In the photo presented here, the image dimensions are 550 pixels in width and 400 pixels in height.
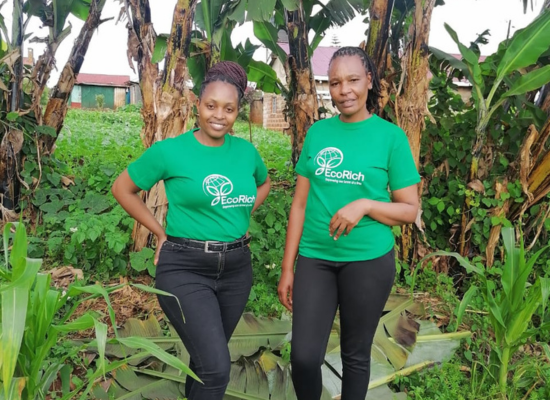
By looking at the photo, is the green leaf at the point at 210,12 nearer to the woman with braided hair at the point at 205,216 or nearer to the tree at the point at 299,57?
the tree at the point at 299,57

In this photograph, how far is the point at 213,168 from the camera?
2064mm

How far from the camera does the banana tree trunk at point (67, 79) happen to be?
16.4ft

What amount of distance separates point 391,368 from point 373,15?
270 cm

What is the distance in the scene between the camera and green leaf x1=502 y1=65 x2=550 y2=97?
3582 mm

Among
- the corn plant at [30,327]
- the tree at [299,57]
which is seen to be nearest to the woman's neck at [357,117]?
the corn plant at [30,327]

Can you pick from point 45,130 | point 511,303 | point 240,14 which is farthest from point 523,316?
A: point 45,130

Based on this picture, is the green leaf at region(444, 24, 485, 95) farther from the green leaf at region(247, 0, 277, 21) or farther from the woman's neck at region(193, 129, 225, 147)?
the woman's neck at region(193, 129, 225, 147)

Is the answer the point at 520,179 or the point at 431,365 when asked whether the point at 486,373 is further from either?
the point at 520,179

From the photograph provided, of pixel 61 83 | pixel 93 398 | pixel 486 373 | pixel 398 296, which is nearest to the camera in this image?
pixel 93 398

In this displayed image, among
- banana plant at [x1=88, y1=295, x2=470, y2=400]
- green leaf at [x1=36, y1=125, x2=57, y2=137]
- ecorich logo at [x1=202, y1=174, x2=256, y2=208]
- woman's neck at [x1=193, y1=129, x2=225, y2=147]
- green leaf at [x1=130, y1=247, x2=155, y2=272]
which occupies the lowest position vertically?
banana plant at [x1=88, y1=295, x2=470, y2=400]

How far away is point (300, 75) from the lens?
4535 millimetres

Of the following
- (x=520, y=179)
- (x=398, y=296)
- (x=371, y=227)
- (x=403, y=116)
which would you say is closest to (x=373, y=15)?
(x=403, y=116)

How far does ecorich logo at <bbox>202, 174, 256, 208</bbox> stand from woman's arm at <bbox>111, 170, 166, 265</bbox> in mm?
344

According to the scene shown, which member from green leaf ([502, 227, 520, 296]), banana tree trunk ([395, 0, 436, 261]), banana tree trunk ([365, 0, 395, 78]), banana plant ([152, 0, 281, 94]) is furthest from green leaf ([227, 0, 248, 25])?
green leaf ([502, 227, 520, 296])
